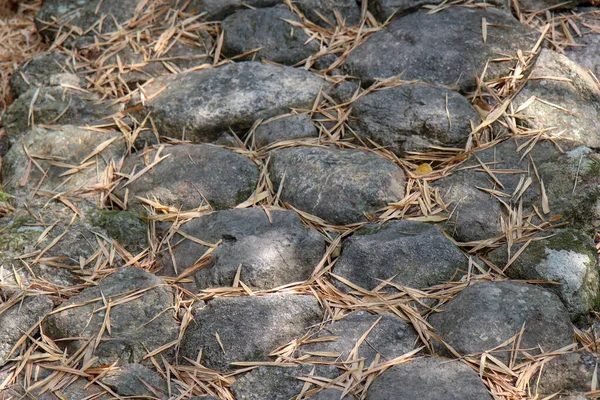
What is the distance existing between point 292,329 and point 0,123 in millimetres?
1880

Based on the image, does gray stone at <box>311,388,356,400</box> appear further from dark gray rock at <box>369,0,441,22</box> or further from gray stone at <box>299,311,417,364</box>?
dark gray rock at <box>369,0,441,22</box>

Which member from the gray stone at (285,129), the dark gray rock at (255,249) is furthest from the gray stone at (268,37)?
the dark gray rock at (255,249)

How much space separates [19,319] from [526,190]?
189 cm

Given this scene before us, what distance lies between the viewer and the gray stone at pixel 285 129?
2.77m

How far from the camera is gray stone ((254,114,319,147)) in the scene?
9.09 feet

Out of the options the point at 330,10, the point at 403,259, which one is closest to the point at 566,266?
the point at 403,259

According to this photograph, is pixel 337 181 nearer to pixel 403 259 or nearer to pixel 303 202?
pixel 303 202

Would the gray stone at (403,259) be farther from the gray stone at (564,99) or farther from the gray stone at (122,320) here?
the gray stone at (564,99)

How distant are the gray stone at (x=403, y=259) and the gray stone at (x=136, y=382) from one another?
28.0 inches

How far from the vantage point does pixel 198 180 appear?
2.62 meters

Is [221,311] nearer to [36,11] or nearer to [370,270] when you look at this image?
[370,270]

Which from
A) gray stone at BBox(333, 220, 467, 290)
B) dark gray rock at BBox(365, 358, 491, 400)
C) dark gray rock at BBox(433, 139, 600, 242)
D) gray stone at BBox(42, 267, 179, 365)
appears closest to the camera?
dark gray rock at BBox(365, 358, 491, 400)

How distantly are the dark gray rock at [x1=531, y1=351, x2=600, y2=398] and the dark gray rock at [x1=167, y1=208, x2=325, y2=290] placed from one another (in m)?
0.84

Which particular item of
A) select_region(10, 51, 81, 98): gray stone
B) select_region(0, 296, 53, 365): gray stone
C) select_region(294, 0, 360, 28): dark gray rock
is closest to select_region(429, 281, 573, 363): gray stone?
select_region(0, 296, 53, 365): gray stone
